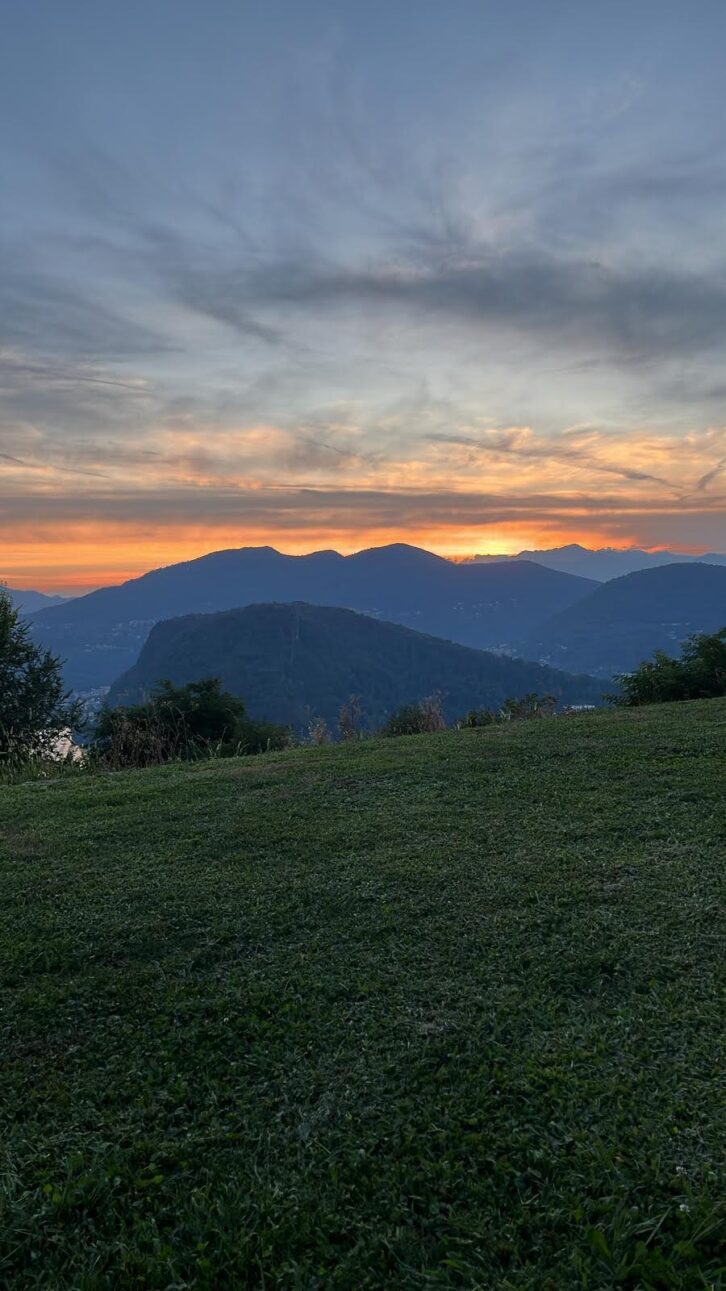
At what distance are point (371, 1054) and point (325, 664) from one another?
173807mm

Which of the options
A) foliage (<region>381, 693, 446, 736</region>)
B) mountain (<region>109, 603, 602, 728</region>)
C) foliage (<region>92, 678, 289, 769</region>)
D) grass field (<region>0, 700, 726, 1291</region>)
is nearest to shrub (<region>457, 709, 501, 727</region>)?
foliage (<region>381, 693, 446, 736</region>)

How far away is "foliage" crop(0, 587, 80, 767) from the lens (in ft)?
59.5

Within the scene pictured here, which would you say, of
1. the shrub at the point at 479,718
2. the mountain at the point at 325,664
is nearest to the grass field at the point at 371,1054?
the shrub at the point at 479,718

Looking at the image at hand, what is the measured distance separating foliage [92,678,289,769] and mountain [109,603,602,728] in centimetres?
9919

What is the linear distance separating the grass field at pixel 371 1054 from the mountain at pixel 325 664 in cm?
11125

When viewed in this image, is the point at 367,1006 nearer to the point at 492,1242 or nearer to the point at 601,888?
the point at 492,1242

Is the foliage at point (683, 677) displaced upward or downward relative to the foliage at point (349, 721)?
upward

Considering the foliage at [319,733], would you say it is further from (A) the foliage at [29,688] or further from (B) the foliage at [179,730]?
(A) the foliage at [29,688]

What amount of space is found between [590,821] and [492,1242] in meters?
3.30

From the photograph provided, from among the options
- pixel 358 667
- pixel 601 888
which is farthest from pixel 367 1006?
pixel 358 667

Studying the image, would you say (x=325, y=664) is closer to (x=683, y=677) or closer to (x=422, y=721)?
(x=422, y=721)

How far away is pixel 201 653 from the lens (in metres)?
176

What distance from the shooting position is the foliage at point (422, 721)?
11820mm

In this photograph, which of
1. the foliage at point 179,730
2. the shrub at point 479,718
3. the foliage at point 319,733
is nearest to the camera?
the foliage at point 179,730
